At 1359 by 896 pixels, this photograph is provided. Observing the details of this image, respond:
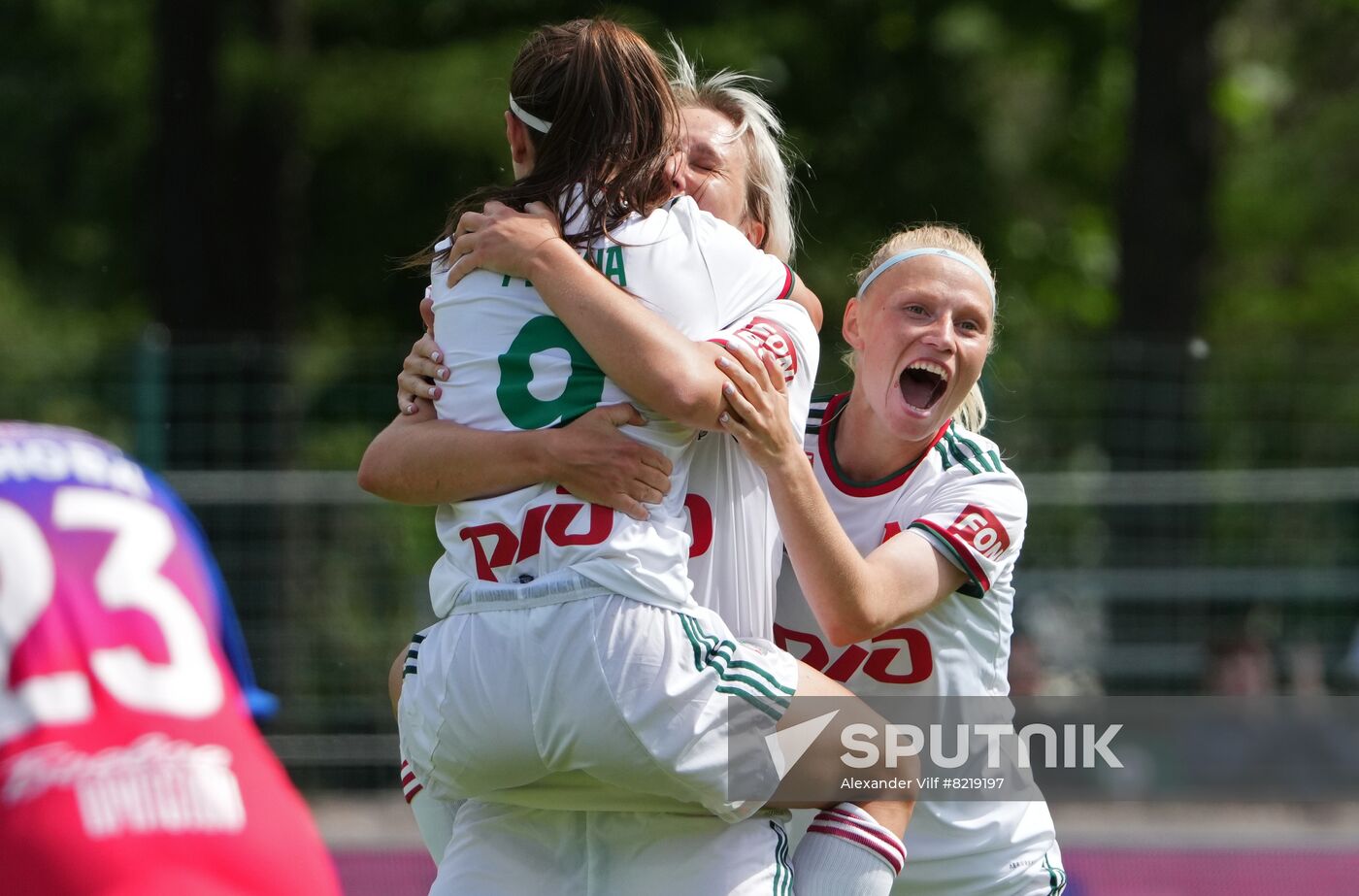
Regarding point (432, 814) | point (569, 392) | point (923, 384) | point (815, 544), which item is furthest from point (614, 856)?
point (923, 384)

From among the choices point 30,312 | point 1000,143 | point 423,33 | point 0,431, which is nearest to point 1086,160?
Result: point 1000,143

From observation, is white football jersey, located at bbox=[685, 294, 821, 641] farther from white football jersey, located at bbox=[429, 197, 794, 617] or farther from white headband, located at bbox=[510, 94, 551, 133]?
white headband, located at bbox=[510, 94, 551, 133]

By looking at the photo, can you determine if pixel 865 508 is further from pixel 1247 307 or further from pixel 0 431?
pixel 1247 307

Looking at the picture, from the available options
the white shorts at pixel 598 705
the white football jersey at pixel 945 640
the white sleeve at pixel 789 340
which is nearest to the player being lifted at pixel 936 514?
the white football jersey at pixel 945 640

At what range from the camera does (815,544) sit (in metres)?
2.59

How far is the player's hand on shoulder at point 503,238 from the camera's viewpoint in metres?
2.52

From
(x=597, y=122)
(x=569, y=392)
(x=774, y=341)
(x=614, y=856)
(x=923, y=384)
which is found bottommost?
(x=614, y=856)

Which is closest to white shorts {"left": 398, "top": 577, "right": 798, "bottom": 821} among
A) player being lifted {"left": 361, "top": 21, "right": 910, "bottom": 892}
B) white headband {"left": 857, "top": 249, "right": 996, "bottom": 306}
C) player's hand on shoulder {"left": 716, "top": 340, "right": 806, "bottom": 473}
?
player being lifted {"left": 361, "top": 21, "right": 910, "bottom": 892}

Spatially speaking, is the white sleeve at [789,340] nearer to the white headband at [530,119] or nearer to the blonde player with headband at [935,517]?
the blonde player with headband at [935,517]

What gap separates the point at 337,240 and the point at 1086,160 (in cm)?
772

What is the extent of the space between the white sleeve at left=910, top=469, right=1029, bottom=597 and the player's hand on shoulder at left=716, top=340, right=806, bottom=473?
409 mm

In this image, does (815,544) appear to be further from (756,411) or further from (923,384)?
(923,384)

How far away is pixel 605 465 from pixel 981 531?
0.77 meters

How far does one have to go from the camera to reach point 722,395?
2482 mm
